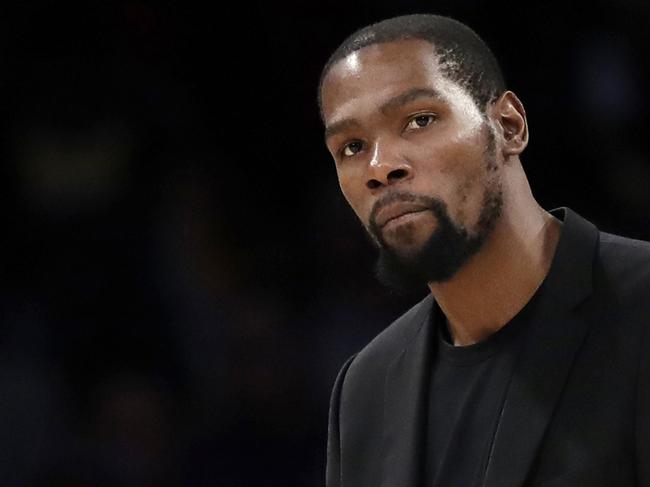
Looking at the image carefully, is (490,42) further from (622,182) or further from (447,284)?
(447,284)

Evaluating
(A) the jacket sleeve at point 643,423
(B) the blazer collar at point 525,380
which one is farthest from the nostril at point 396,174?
(A) the jacket sleeve at point 643,423

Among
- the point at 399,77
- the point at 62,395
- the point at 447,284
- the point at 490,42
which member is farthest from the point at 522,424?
the point at 490,42

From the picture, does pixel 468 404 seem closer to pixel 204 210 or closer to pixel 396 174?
pixel 396 174

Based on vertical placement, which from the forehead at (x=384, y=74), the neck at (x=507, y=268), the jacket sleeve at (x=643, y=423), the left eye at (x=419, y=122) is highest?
the forehead at (x=384, y=74)

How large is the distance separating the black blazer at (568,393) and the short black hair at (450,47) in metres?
0.25

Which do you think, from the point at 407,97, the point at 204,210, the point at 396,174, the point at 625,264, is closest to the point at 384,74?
the point at 407,97

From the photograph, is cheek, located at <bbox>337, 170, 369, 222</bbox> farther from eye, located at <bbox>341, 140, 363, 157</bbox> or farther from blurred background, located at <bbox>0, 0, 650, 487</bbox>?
blurred background, located at <bbox>0, 0, 650, 487</bbox>

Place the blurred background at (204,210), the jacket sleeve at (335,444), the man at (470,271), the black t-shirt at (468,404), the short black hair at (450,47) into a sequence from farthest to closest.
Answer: the blurred background at (204,210), the jacket sleeve at (335,444), the short black hair at (450,47), the black t-shirt at (468,404), the man at (470,271)

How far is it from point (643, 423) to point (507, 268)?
367 millimetres

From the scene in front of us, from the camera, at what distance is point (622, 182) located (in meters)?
4.11

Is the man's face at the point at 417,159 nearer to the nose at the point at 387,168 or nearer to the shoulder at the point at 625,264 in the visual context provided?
the nose at the point at 387,168

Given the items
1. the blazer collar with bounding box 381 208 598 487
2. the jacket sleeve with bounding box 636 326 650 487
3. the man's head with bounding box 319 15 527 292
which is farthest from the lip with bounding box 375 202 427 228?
the jacket sleeve with bounding box 636 326 650 487

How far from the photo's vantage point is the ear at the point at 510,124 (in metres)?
1.96

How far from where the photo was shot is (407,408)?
1979 mm
